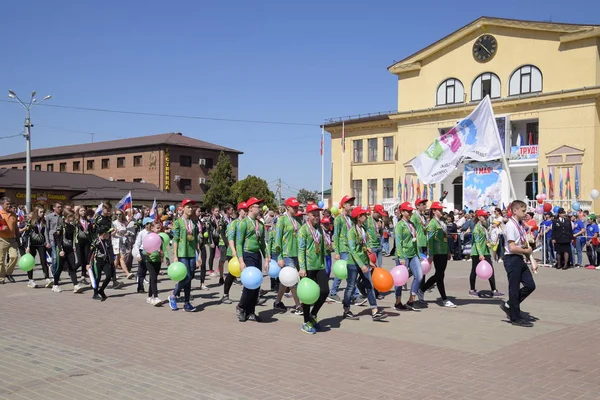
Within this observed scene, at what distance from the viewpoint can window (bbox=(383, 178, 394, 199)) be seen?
48031mm

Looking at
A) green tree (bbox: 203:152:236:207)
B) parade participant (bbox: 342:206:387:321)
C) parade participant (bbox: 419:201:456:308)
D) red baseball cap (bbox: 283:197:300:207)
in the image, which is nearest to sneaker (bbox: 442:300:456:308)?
parade participant (bbox: 419:201:456:308)

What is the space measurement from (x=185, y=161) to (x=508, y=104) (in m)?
41.3

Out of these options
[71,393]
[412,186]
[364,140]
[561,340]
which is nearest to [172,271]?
[71,393]

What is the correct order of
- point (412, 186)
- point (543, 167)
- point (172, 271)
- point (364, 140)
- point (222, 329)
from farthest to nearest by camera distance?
point (364, 140)
point (412, 186)
point (543, 167)
point (172, 271)
point (222, 329)

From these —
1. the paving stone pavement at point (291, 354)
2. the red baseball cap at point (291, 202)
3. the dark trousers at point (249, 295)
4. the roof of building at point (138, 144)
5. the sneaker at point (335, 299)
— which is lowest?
the sneaker at point (335, 299)

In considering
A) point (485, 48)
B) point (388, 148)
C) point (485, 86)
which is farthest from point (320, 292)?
point (388, 148)

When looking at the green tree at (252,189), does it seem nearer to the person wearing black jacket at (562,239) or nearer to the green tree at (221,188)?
the green tree at (221,188)

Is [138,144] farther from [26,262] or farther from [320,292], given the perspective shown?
[320,292]

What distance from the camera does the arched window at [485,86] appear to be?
40500mm

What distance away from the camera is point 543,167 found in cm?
3822

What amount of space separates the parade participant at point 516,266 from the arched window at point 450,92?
1373 inches

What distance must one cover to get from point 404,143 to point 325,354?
39.9 metres

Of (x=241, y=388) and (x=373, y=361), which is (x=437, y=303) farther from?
(x=241, y=388)

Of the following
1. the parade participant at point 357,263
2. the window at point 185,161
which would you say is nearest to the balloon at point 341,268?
the parade participant at point 357,263
